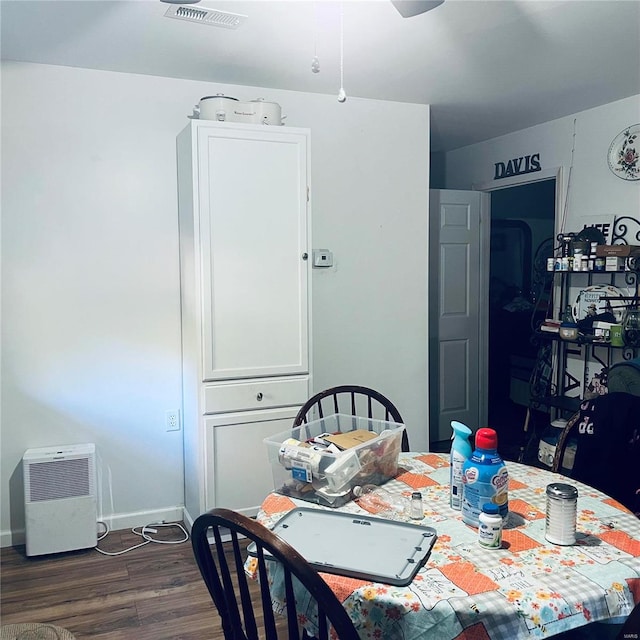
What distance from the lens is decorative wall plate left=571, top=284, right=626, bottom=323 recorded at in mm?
3682

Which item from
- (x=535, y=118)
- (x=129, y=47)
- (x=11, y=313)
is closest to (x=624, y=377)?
(x=535, y=118)

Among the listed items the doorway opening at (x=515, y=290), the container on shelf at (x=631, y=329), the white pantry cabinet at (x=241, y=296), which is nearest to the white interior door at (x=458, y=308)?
the doorway opening at (x=515, y=290)

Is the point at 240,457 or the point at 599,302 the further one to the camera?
the point at 599,302

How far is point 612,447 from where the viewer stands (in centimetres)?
236

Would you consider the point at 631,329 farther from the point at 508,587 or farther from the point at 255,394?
the point at 508,587

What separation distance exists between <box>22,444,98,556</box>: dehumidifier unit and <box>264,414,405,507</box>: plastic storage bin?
1.43 meters

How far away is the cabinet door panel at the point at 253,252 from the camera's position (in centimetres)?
287

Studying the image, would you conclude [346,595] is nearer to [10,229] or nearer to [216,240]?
[216,240]

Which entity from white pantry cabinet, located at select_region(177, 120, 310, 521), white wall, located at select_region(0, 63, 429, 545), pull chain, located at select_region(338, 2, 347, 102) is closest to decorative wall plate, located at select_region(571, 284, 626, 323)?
white wall, located at select_region(0, 63, 429, 545)

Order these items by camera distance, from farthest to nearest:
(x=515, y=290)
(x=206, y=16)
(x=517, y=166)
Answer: (x=515, y=290) → (x=517, y=166) → (x=206, y=16)

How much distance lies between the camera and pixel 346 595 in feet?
4.21

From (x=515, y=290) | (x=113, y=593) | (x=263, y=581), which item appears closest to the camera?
(x=263, y=581)

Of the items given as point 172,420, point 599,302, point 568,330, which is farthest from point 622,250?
point 172,420

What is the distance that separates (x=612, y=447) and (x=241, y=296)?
68.9 inches
